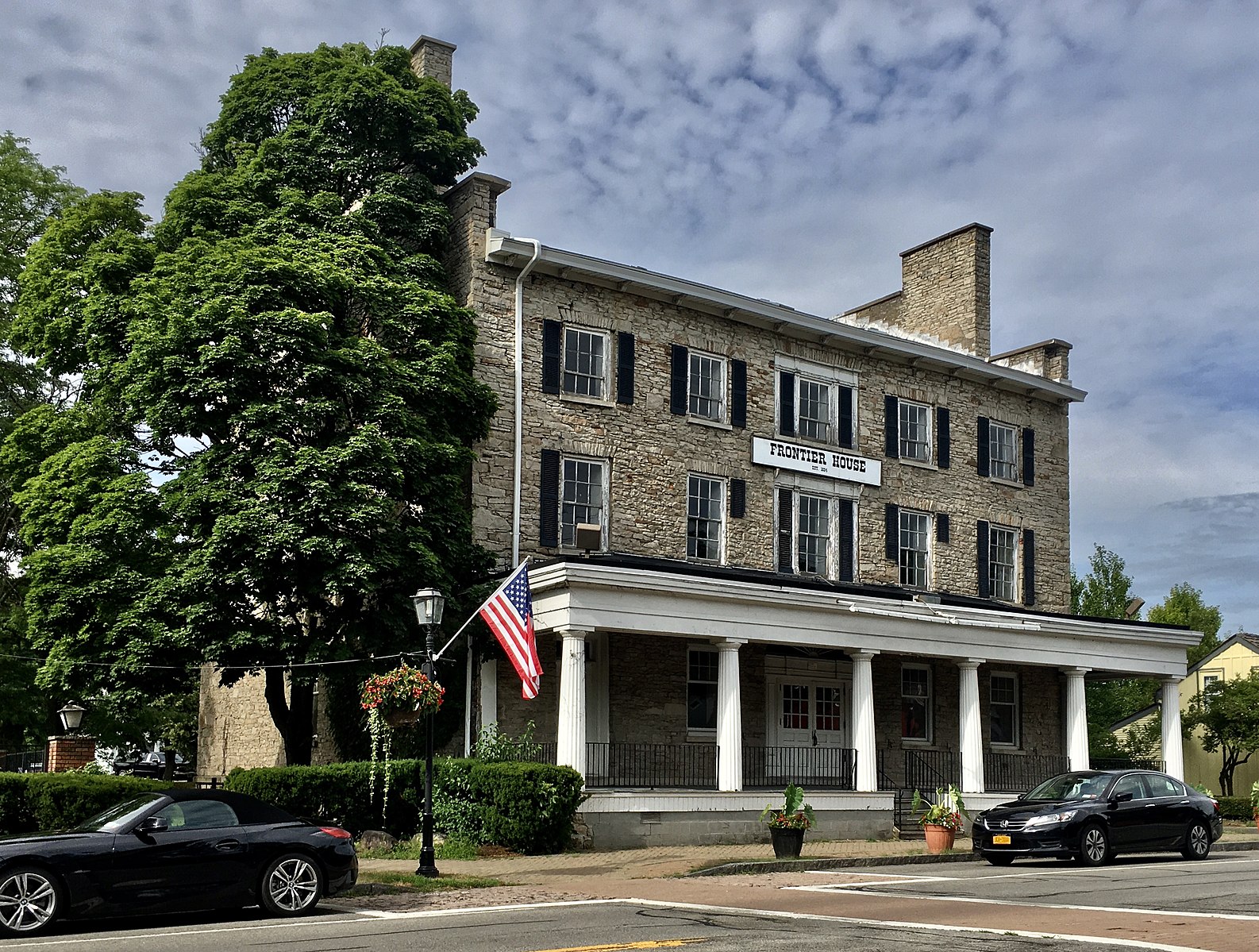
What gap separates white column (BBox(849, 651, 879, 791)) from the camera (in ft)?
83.6

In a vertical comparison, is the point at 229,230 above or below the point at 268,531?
above

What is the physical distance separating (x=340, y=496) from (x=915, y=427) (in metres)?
15.8

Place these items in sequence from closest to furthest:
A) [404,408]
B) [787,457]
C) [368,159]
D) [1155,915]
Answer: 1. [1155,915]
2. [404,408]
3. [368,159]
4. [787,457]

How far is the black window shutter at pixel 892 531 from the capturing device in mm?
31703

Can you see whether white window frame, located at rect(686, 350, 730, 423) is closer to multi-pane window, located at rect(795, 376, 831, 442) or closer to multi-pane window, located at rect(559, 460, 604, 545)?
multi-pane window, located at rect(795, 376, 831, 442)

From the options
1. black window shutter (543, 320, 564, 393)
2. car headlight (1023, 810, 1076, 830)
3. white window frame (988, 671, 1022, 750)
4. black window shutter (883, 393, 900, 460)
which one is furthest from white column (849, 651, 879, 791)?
white window frame (988, 671, 1022, 750)

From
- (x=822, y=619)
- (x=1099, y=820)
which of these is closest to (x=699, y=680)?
(x=822, y=619)

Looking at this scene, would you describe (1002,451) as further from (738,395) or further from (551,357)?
(551,357)

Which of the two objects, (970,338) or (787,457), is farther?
(970,338)

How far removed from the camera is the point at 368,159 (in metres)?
27.4

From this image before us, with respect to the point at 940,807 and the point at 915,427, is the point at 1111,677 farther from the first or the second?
the point at 940,807

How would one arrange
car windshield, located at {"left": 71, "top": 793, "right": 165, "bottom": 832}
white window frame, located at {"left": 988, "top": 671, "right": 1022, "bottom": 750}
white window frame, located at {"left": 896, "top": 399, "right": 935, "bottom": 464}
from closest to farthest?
1. car windshield, located at {"left": 71, "top": 793, "right": 165, "bottom": 832}
2. white window frame, located at {"left": 896, "top": 399, "right": 935, "bottom": 464}
3. white window frame, located at {"left": 988, "top": 671, "right": 1022, "bottom": 750}

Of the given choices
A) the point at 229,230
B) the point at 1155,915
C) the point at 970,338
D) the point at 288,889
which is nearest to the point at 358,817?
the point at 288,889

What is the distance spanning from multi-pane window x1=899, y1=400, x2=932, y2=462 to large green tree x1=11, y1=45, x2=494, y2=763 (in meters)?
11.8
